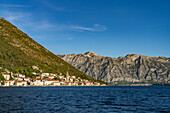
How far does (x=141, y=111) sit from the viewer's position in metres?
43.1

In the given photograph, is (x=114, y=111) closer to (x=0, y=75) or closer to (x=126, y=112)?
(x=126, y=112)

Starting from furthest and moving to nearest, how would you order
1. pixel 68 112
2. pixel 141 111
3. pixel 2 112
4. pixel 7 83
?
pixel 7 83, pixel 141 111, pixel 68 112, pixel 2 112

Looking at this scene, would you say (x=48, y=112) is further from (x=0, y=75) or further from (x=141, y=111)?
(x=0, y=75)

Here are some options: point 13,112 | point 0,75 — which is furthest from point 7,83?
point 13,112

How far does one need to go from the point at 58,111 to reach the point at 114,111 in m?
11.5

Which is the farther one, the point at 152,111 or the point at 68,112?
Answer: the point at 152,111

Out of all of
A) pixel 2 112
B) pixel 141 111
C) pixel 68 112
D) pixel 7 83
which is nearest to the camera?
pixel 2 112

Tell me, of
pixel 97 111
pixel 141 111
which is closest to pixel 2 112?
pixel 97 111

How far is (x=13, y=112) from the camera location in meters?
38.7

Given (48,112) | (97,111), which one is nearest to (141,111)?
(97,111)

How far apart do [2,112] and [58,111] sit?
34.3 feet

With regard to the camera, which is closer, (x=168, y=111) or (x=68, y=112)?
(x=68, y=112)

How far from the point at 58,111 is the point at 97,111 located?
→ 7.93 metres

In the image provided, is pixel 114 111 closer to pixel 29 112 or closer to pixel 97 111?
pixel 97 111
